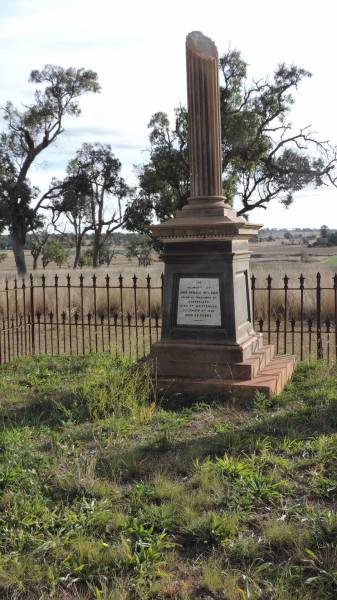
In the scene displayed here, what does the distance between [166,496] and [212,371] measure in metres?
2.55

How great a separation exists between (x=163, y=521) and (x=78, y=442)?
1.44 metres

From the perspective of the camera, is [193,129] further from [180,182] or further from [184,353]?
[180,182]

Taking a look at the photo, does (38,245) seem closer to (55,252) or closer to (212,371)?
(55,252)

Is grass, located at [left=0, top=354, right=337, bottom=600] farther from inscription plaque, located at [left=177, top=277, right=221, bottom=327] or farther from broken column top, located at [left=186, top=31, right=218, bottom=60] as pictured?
broken column top, located at [left=186, top=31, right=218, bottom=60]

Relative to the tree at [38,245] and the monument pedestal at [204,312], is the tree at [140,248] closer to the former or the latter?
the tree at [38,245]

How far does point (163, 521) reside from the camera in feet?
11.0

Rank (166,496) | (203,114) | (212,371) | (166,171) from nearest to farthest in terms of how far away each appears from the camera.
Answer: (166,496), (212,371), (203,114), (166,171)

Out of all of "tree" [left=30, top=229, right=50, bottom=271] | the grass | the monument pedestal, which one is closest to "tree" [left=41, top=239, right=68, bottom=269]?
"tree" [left=30, top=229, right=50, bottom=271]

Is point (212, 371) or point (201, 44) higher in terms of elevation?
point (201, 44)

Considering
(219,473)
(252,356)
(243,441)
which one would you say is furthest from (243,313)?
(219,473)

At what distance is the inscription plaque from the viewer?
6266 mm

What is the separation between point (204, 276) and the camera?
6.29m

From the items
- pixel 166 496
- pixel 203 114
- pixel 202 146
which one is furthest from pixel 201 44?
pixel 166 496

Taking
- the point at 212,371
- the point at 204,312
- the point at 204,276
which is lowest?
the point at 212,371
